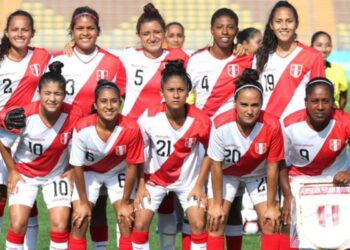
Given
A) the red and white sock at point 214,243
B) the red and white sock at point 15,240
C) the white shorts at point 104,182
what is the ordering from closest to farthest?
the red and white sock at point 214,243
the red and white sock at point 15,240
the white shorts at point 104,182

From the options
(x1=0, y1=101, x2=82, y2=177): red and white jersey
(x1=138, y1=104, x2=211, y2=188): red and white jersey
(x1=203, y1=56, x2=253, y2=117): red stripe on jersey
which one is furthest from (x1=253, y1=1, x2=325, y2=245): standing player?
(x1=0, y1=101, x2=82, y2=177): red and white jersey

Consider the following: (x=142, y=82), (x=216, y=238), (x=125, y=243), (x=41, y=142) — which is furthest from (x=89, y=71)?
(x=216, y=238)

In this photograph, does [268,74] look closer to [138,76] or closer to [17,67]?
[138,76]

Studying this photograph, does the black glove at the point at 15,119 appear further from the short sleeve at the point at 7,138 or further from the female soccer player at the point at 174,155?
the female soccer player at the point at 174,155

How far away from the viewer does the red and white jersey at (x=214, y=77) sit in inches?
267

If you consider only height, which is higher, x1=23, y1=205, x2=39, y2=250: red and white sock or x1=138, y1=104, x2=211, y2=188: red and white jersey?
x1=138, y1=104, x2=211, y2=188: red and white jersey

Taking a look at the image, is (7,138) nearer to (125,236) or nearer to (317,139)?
(125,236)

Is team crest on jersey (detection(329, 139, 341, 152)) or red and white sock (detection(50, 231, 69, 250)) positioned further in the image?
red and white sock (detection(50, 231, 69, 250))

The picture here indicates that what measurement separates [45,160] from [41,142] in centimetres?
15

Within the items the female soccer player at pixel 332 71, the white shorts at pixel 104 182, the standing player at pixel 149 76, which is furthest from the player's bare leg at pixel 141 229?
the female soccer player at pixel 332 71

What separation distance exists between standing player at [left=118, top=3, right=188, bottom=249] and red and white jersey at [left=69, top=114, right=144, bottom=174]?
0.51m

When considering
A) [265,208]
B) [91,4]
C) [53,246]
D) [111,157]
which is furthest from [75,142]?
[91,4]

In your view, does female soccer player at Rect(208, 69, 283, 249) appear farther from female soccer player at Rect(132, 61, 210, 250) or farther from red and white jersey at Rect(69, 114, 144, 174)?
red and white jersey at Rect(69, 114, 144, 174)

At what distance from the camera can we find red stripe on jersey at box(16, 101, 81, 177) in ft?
21.4
